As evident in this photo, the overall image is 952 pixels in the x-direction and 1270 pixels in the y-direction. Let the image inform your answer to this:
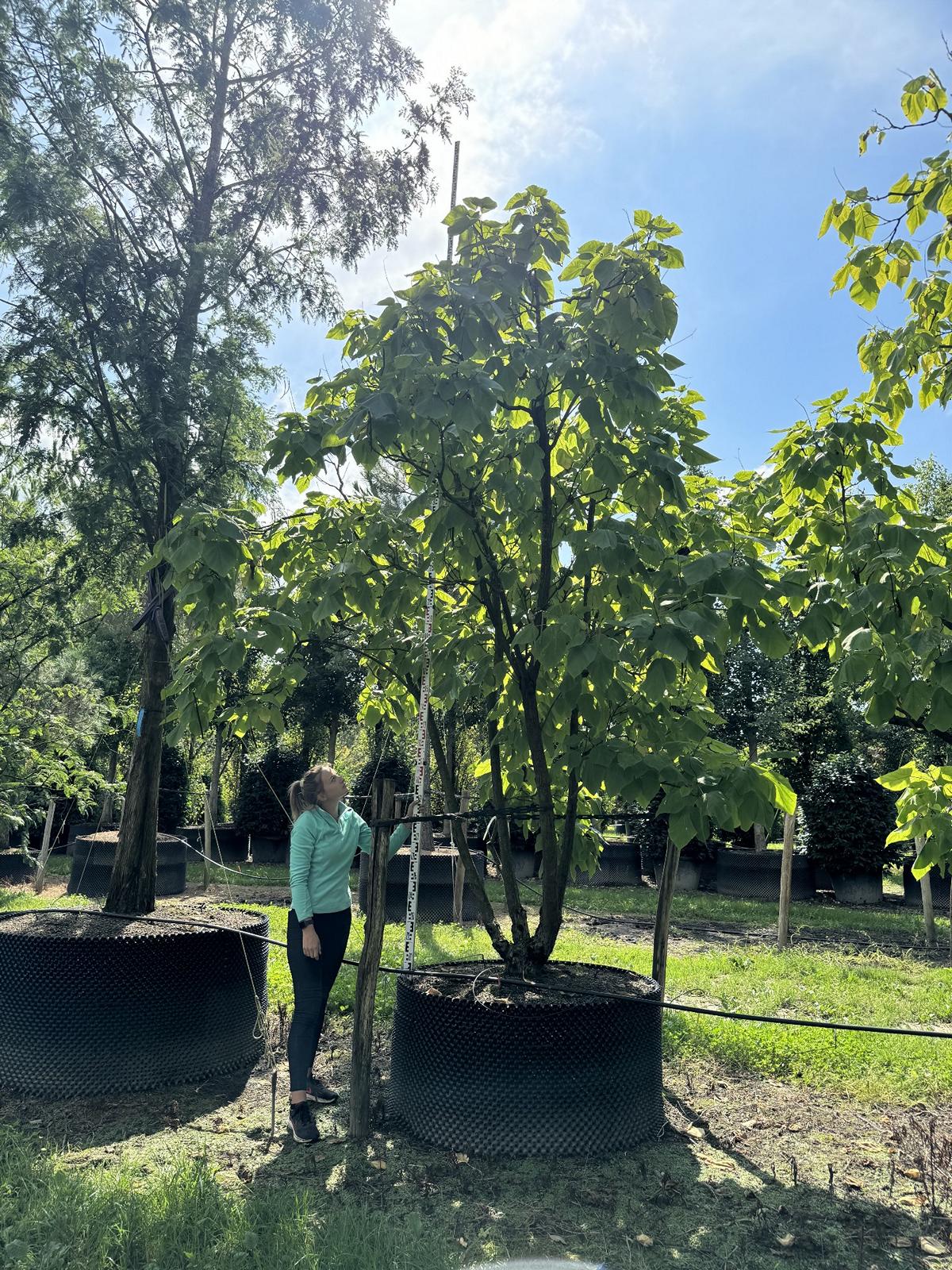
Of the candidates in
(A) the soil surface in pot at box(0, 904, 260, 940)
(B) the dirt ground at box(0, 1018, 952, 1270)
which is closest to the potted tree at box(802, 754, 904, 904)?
(B) the dirt ground at box(0, 1018, 952, 1270)

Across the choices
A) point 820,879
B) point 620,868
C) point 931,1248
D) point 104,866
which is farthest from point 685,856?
point 931,1248

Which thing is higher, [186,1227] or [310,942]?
[310,942]

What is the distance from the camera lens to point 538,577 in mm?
4398

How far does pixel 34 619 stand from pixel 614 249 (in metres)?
6.90

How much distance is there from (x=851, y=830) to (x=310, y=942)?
11.4 m

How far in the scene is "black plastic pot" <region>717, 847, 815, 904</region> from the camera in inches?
547

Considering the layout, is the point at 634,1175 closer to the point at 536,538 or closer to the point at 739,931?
the point at 536,538

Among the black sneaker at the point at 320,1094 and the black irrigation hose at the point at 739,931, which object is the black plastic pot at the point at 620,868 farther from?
the black sneaker at the point at 320,1094

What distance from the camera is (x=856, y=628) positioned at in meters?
3.11

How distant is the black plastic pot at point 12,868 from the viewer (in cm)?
1380

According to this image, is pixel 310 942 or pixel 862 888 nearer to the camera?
pixel 310 942

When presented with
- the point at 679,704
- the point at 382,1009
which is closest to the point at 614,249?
the point at 679,704

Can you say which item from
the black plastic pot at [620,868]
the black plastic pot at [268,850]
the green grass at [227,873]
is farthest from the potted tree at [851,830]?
the black plastic pot at [268,850]

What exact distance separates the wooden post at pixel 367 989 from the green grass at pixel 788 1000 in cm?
177
